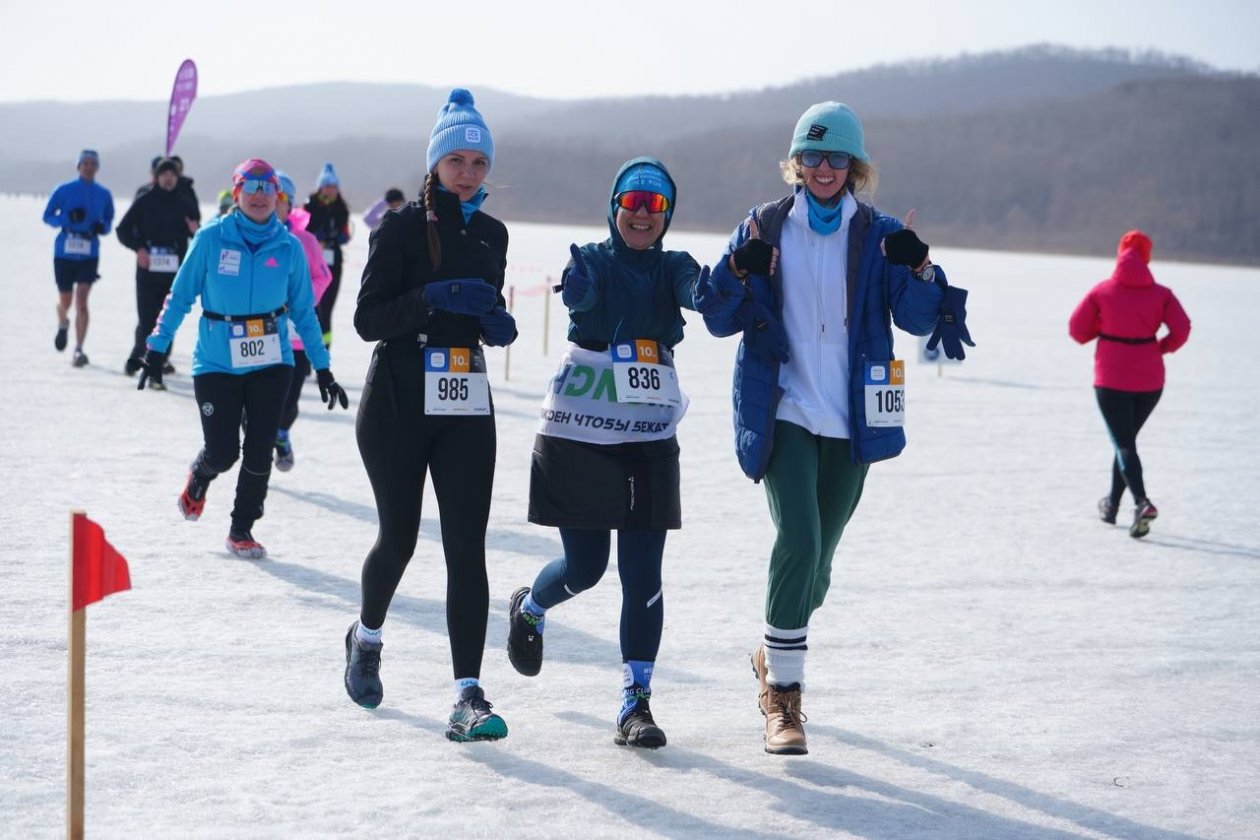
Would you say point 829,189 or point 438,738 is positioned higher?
Result: point 829,189

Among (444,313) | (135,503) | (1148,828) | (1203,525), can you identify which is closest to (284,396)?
(135,503)

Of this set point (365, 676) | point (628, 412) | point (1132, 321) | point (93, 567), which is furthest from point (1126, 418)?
point (93, 567)

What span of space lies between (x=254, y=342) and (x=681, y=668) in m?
2.69

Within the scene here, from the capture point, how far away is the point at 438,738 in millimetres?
4754

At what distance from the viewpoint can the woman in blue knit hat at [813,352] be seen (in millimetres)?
4754

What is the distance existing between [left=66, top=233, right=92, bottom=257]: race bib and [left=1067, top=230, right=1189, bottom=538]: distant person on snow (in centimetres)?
918

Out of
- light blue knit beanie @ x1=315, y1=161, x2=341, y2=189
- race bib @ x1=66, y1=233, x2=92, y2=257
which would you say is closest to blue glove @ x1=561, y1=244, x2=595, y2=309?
light blue knit beanie @ x1=315, y1=161, x2=341, y2=189

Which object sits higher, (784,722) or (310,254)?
(310,254)

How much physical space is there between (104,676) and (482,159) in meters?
2.17

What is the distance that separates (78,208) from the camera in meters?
14.1

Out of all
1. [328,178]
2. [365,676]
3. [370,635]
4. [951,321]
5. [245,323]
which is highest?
[328,178]

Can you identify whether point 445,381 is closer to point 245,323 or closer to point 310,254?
point 245,323

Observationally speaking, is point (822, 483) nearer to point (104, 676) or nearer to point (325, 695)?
point (325, 695)

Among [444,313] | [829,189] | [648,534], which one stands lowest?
[648,534]
